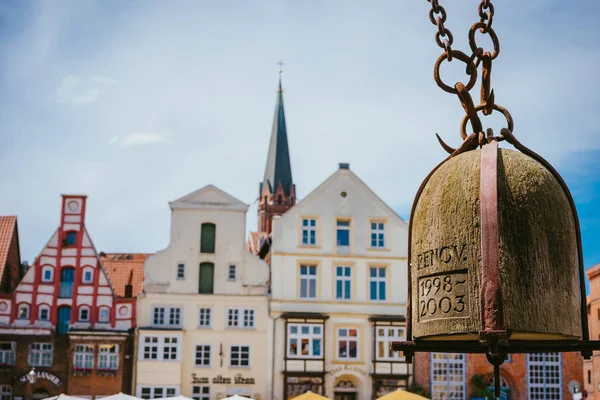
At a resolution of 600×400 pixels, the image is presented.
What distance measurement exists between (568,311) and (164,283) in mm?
28355

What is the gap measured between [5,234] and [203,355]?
9755mm

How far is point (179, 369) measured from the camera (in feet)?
105

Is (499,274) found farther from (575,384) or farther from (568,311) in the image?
(575,384)

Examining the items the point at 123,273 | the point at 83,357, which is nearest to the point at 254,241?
the point at 123,273

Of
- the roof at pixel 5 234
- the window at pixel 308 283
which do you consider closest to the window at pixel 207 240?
the window at pixel 308 283

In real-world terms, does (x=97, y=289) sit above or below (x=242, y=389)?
above

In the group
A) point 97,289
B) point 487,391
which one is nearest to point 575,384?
point 487,391

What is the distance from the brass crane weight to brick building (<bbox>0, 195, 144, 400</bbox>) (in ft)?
91.2

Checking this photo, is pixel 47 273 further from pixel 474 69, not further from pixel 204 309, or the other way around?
pixel 474 69

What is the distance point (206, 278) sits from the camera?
3322 cm

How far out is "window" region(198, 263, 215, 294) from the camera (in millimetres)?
33094

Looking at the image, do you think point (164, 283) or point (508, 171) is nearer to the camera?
point (508, 171)

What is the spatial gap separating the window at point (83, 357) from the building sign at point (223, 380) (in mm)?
3697

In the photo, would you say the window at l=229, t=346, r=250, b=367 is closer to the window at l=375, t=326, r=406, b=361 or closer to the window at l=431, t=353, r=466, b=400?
the window at l=375, t=326, r=406, b=361
